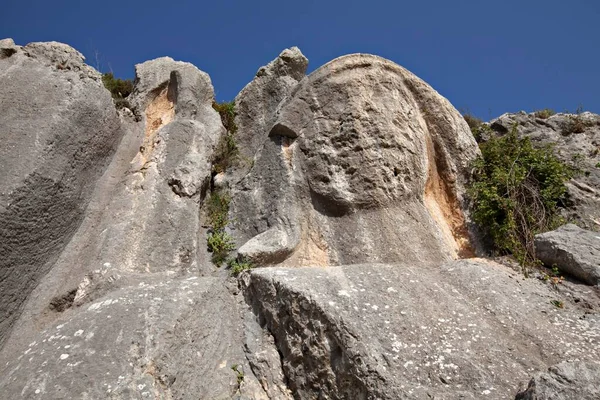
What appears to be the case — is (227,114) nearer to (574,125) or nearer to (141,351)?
(141,351)

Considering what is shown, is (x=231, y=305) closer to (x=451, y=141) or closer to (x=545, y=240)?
(x=545, y=240)

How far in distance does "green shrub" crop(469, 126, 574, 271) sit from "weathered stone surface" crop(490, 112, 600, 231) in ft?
1.14

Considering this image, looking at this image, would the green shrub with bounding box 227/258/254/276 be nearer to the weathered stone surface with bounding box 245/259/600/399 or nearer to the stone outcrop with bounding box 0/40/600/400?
the stone outcrop with bounding box 0/40/600/400

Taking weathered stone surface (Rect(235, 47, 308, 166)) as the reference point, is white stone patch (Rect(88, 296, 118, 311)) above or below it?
below

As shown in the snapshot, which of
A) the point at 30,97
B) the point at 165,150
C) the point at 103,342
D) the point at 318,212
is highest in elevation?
the point at 30,97

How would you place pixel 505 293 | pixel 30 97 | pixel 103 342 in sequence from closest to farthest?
1. pixel 103 342
2. pixel 505 293
3. pixel 30 97

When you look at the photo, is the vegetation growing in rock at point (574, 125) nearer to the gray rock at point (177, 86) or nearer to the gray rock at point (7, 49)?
the gray rock at point (177, 86)

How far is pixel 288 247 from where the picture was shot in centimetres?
700

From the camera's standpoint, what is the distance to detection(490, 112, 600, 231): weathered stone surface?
7992mm

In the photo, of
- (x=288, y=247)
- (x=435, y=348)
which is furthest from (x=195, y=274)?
(x=435, y=348)

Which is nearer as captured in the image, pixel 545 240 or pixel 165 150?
pixel 545 240

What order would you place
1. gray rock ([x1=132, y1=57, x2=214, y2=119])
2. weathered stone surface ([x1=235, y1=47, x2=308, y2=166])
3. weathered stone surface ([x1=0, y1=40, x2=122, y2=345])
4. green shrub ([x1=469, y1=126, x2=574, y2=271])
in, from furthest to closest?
weathered stone surface ([x1=235, y1=47, x2=308, y2=166])
gray rock ([x1=132, y1=57, x2=214, y2=119])
green shrub ([x1=469, y1=126, x2=574, y2=271])
weathered stone surface ([x1=0, y1=40, x2=122, y2=345])

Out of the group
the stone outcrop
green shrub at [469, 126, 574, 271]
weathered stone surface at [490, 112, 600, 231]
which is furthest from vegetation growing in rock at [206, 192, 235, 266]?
weathered stone surface at [490, 112, 600, 231]

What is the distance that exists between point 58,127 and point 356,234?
4.87 meters
